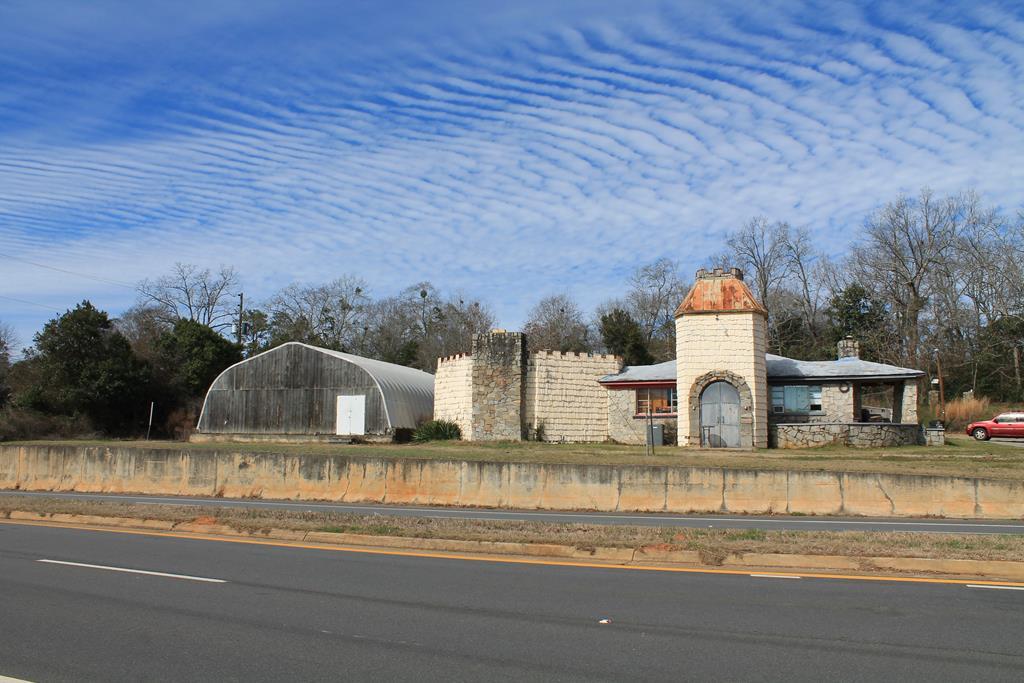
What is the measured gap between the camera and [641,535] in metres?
12.8

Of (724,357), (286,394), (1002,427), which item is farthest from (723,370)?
(286,394)

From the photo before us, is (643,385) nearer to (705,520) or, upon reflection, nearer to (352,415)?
(352,415)

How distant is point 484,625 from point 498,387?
1136 inches

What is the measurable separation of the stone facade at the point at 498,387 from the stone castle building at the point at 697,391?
4 cm

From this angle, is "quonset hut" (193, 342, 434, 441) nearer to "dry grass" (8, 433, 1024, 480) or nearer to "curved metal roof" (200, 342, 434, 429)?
"curved metal roof" (200, 342, 434, 429)

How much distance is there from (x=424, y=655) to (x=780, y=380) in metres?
30.0

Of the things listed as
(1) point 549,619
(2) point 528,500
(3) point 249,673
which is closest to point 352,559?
(1) point 549,619

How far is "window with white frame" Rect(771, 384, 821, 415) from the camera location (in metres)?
34.2

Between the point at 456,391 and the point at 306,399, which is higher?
the point at 456,391

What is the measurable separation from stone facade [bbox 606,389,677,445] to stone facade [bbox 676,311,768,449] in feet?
12.5

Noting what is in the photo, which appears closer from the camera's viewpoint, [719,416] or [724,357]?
[719,416]

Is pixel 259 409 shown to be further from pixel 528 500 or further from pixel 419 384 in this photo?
pixel 528 500

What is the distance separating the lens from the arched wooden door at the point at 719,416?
3203 centimetres

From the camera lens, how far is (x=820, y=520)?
16.8 meters
